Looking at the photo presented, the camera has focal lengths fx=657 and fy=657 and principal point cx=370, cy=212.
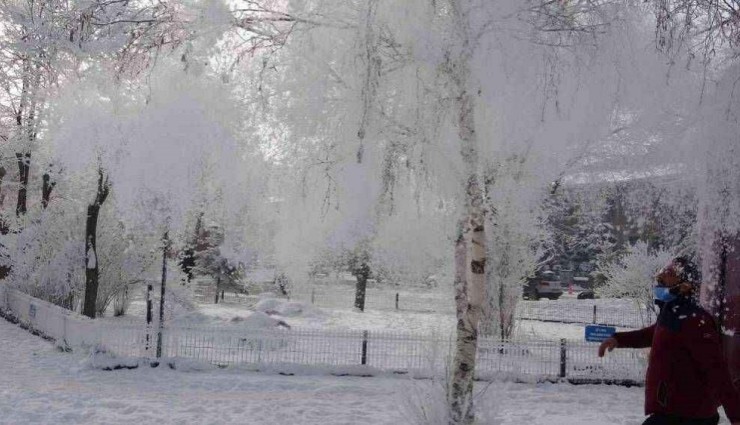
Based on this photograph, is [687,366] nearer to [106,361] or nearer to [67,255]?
[106,361]

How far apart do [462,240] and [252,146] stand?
14.7 ft

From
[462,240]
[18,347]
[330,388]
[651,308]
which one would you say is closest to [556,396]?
[330,388]

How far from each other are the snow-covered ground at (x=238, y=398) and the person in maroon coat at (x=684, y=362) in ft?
9.57

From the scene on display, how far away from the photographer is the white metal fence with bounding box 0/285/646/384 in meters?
12.9

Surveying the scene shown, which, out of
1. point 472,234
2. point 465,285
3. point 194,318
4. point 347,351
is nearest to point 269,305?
point 194,318

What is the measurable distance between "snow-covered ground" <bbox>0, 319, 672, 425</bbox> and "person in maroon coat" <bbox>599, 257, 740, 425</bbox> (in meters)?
2.92

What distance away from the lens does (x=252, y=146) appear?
10.8m

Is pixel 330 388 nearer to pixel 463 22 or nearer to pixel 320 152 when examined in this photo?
pixel 320 152

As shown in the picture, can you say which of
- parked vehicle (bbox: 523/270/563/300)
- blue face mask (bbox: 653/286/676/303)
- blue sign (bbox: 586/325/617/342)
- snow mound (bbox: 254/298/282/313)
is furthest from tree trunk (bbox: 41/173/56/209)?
parked vehicle (bbox: 523/270/563/300)

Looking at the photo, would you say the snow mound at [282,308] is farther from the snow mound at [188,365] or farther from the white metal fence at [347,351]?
the snow mound at [188,365]

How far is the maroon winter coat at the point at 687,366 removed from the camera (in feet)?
13.1

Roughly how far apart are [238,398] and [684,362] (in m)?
7.52

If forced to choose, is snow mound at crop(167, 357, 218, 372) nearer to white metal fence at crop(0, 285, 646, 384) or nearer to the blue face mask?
white metal fence at crop(0, 285, 646, 384)

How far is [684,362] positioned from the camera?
4137 mm
